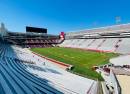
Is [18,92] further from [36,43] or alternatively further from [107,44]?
[36,43]

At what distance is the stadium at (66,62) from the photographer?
48.4ft

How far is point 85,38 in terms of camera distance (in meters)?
85.2

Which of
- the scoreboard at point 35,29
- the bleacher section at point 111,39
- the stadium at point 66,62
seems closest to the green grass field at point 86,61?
the stadium at point 66,62

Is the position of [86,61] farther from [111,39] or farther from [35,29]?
[35,29]

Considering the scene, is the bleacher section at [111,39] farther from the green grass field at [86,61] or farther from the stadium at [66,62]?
the green grass field at [86,61]

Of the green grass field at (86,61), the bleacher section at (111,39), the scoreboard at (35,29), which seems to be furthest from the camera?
the scoreboard at (35,29)

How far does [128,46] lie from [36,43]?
183 feet

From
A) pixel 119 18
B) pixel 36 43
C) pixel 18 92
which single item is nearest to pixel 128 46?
pixel 119 18

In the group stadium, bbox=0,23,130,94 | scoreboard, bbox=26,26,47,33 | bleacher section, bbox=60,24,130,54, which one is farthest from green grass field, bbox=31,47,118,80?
scoreboard, bbox=26,26,47,33

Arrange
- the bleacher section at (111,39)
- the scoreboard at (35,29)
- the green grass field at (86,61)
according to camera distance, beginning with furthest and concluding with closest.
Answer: the scoreboard at (35,29)
the bleacher section at (111,39)
the green grass field at (86,61)

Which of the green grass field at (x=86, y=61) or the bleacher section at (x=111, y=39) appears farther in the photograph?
the bleacher section at (x=111, y=39)

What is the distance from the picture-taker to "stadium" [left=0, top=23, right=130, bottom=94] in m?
14.8

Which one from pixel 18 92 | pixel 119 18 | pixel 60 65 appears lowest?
pixel 60 65

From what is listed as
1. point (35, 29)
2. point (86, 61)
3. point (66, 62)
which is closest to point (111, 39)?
point (86, 61)
